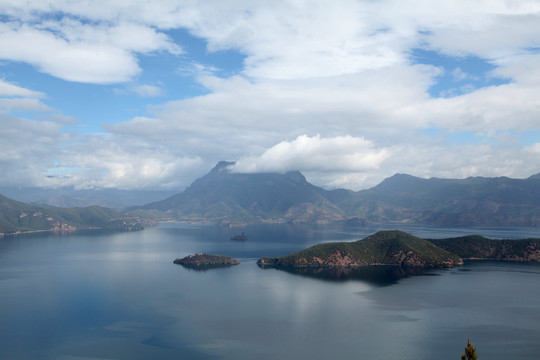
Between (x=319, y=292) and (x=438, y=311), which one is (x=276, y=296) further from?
(x=438, y=311)

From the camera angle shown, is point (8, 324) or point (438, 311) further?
point (438, 311)

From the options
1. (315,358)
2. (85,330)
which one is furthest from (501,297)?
(85,330)

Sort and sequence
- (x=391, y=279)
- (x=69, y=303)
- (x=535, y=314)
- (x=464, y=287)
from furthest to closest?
(x=391, y=279) < (x=464, y=287) < (x=69, y=303) < (x=535, y=314)

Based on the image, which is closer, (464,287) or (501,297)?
(501,297)

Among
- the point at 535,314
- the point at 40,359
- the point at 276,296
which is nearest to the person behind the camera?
the point at 40,359

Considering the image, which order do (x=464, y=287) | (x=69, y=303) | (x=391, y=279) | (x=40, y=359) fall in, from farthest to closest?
(x=391, y=279)
(x=464, y=287)
(x=69, y=303)
(x=40, y=359)

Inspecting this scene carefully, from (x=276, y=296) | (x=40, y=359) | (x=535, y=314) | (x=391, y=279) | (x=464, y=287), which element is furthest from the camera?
(x=391, y=279)

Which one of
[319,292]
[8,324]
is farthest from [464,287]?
[8,324]

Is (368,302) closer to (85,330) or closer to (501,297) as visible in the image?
(501,297)
